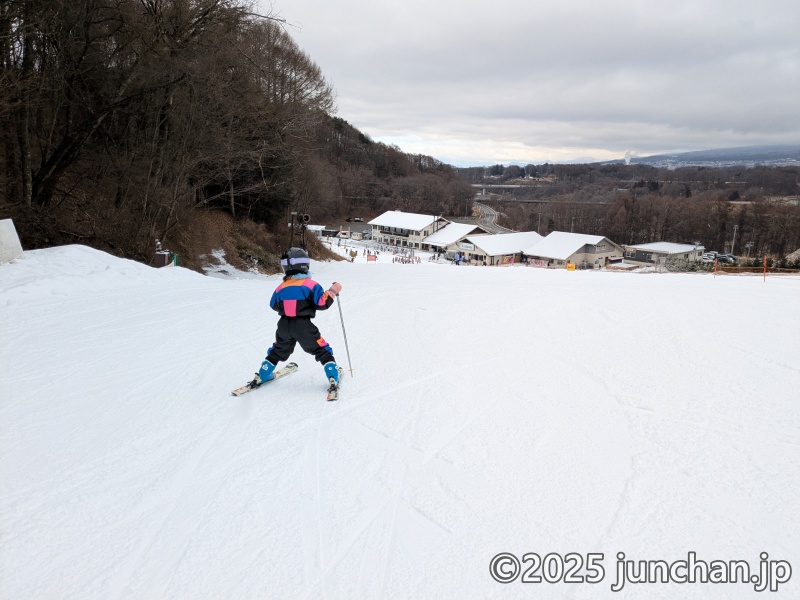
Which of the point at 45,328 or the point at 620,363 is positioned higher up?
the point at 45,328

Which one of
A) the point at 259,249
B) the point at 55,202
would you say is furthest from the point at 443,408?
the point at 259,249

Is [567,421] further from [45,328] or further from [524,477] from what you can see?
[45,328]

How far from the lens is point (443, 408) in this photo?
4633 millimetres

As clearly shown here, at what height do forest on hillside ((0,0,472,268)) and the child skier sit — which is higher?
forest on hillside ((0,0,472,268))

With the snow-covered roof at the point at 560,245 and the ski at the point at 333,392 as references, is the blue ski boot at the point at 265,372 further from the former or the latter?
the snow-covered roof at the point at 560,245

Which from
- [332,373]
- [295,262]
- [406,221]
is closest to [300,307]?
[295,262]

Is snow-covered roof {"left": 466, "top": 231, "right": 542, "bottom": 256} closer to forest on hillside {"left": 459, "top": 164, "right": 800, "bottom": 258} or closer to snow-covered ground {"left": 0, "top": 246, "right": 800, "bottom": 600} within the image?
forest on hillside {"left": 459, "top": 164, "right": 800, "bottom": 258}

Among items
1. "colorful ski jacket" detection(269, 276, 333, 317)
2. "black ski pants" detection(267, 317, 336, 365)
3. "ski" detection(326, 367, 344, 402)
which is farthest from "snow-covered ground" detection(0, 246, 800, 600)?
"colorful ski jacket" detection(269, 276, 333, 317)

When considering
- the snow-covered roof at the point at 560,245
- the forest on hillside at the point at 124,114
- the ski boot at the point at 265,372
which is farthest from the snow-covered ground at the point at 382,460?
the snow-covered roof at the point at 560,245

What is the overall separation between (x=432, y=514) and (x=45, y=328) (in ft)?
19.8

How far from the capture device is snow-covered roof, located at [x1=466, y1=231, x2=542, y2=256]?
53.9 metres

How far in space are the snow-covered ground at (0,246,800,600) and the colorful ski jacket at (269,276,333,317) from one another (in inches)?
35.0

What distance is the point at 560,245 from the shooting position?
54625 millimetres

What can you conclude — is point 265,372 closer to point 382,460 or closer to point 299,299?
point 299,299
